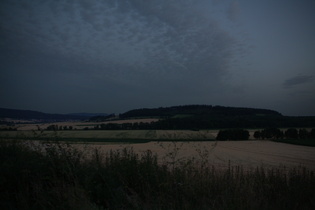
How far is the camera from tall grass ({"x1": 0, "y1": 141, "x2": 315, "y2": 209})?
4523 millimetres

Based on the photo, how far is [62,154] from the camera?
5.76 meters

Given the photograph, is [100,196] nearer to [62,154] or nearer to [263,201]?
[62,154]

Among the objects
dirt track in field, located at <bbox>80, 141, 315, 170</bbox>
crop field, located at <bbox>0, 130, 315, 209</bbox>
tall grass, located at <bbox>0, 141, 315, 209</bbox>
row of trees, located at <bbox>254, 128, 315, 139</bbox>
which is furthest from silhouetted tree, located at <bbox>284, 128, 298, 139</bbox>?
tall grass, located at <bbox>0, 141, 315, 209</bbox>

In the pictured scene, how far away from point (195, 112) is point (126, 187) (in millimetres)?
96471

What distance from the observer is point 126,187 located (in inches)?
203

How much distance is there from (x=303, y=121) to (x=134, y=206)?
81157mm

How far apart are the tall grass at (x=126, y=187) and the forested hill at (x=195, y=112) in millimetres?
87243

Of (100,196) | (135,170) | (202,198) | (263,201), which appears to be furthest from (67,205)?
(263,201)

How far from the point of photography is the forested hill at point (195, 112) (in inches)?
3720

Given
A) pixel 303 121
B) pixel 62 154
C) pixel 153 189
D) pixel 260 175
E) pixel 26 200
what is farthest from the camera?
pixel 303 121

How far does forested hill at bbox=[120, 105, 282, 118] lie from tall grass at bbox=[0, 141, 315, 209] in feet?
286

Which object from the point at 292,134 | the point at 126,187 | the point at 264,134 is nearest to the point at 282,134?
the point at 292,134

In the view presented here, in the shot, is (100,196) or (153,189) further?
(153,189)

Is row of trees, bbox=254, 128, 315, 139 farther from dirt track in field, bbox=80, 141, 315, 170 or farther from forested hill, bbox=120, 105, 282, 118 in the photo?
forested hill, bbox=120, 105, 282, 118
